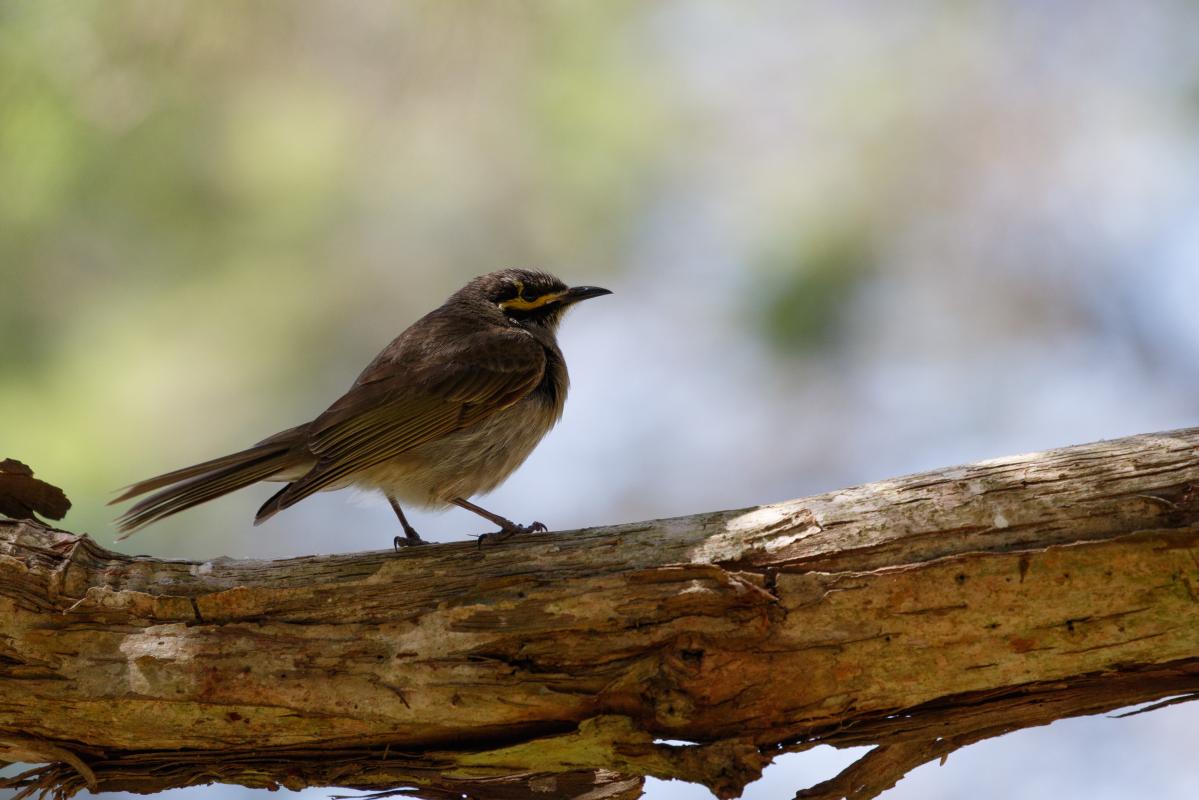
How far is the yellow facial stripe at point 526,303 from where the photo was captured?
6352mm

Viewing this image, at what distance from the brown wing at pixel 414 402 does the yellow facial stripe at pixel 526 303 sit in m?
0.65

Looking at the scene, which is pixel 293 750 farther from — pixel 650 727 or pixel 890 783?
pixel 890 783

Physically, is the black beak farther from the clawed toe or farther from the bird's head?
the clawed toe

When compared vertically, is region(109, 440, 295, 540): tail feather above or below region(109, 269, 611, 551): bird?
below

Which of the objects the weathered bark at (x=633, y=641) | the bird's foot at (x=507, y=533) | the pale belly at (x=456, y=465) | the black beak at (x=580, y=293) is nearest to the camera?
the weathered bark at (x=633, y=641)

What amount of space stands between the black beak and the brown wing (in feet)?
2.41

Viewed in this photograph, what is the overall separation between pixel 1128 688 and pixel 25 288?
6044mm

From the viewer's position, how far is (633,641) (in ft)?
11.0

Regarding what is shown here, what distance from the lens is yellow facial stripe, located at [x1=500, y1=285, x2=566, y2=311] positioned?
250 inches

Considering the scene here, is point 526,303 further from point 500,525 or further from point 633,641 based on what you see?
point 633,641

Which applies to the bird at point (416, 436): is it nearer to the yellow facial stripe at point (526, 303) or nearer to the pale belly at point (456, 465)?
the pale belly at point (456, 465)

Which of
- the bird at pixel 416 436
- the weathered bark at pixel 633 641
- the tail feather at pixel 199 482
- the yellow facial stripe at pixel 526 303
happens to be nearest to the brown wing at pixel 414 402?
the bird at pixel 416 436

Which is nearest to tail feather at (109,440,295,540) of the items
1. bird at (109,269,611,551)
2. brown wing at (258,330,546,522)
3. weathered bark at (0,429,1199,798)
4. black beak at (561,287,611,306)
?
bird at (109,269,611,551)

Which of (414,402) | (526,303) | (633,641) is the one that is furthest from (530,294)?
(633,641)
